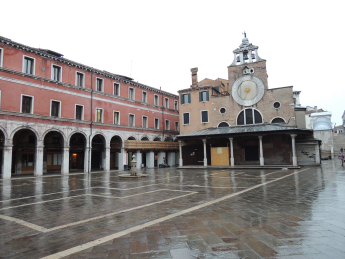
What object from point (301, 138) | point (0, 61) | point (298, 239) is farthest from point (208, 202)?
point (301, 138)

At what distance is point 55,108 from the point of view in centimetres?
2225

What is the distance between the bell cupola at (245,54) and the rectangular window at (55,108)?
2075 cm

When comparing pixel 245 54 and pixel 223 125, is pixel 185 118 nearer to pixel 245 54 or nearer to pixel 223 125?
pixel 223 125

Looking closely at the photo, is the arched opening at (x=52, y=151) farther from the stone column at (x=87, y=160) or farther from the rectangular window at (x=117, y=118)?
A: the rectangular window at (x=117, y=118)

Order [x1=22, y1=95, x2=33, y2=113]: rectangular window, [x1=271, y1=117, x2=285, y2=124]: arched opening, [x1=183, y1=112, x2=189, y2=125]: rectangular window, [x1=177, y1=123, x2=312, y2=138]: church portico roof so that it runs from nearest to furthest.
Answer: [x1=22, y1=95, x2=33, y2=113]: rectangular window → [x1=177, y1=123, x2=312, y2=138]: church portico roof → [x1=271, y1=117, x2=285, y2=124]: arched opening → [x1=183, y1=112, x2=189, y2=125]: rectangular window

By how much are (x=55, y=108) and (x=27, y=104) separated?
8.22 ft

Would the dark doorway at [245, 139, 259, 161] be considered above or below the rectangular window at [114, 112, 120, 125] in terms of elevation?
below

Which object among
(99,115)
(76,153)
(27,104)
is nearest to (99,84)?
(99,115)

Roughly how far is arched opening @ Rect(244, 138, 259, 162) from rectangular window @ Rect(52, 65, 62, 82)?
2174cm

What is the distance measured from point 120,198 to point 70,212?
234 centimetres

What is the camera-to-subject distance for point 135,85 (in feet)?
98.9

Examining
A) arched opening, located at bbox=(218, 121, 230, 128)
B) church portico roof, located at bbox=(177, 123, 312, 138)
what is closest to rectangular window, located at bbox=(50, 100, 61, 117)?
church portico roof, located at bbox=(177, 123, 312, 138)

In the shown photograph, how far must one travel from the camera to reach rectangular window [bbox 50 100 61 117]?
21.9 m

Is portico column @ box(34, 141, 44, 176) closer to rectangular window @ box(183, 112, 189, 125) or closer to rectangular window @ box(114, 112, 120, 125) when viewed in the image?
rectangular window @ box(114, 112, 120, 125)
